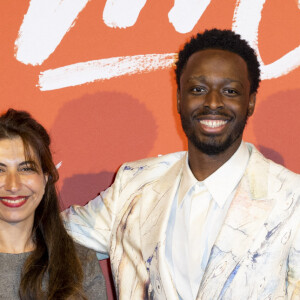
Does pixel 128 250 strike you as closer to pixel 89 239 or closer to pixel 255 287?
pixel 89 239

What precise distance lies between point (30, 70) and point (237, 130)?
2.62 feet

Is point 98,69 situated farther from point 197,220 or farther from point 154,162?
point 197,220

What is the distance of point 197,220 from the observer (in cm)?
156

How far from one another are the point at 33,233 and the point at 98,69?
0.63 m

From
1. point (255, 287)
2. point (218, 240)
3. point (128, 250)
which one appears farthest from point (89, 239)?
point (255, 287)

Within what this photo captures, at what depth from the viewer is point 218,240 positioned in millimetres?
1471

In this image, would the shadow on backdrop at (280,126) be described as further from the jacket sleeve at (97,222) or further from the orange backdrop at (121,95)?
the jacket sleeve at (97,222)

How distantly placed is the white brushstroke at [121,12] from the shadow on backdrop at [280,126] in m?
0.54

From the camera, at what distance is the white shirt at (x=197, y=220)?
1519mm

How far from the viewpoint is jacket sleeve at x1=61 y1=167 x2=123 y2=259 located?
67.7 inches

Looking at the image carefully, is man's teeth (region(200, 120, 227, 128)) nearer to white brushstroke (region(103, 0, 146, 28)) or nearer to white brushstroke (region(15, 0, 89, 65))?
white brushstroke (region(103, 0, 146, 28))

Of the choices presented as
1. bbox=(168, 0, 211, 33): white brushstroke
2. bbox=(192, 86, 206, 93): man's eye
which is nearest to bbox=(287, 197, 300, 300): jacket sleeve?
bbox=(192, 86, 206, 93): man's eye

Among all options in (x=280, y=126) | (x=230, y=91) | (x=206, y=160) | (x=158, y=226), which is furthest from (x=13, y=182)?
(x=280, y=126)

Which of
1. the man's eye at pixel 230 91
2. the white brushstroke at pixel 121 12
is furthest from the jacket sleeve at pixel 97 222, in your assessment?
the white brushstroke at pixel 121 12
